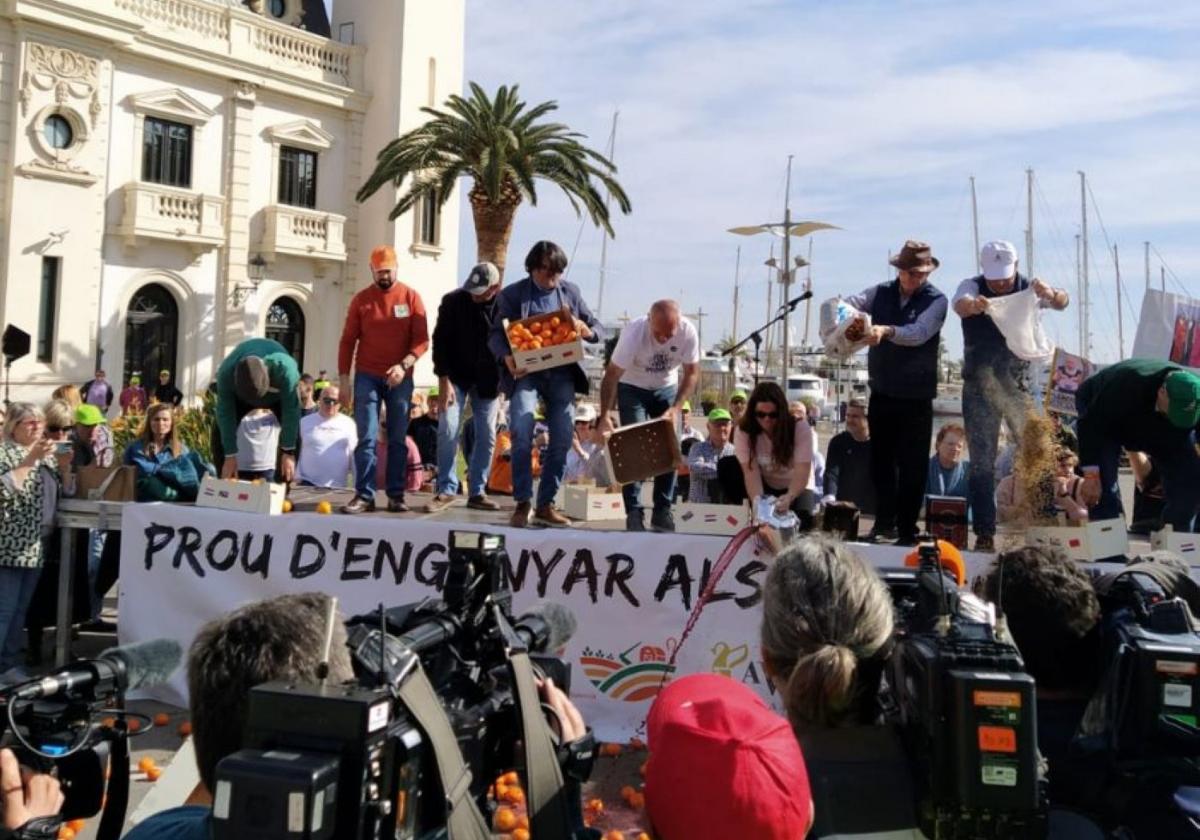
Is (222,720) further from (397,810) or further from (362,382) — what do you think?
(362,382)

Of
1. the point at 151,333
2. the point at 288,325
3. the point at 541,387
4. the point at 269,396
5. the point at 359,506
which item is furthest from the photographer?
the point at 288,325

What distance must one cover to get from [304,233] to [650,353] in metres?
23.0

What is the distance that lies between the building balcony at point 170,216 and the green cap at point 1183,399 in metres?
23.3

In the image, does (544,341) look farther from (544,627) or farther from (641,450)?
(544,627)

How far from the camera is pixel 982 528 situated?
5.99 metres

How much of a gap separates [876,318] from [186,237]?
22586 millimetres

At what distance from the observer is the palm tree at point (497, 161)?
2316 cm

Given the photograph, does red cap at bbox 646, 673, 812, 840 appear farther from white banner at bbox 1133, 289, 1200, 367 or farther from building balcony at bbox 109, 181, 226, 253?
building balcony at bbox 109, 181, 226, 253

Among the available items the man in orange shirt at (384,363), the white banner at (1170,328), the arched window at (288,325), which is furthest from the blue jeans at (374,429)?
the arched window at (288,325)

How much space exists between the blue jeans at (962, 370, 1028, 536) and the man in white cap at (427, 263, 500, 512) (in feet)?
9.35

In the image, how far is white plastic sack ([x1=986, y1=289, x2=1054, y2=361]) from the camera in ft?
18.2

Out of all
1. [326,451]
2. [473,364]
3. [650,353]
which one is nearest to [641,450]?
[650,353]

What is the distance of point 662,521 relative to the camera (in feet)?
21.4

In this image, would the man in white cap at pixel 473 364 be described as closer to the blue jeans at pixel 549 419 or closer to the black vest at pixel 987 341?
the blue jeans at pixel 549 419
